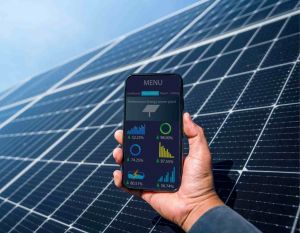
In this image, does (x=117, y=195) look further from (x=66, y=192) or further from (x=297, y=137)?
(x=297, y=137)

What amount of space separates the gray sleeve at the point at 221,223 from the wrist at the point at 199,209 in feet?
0.40

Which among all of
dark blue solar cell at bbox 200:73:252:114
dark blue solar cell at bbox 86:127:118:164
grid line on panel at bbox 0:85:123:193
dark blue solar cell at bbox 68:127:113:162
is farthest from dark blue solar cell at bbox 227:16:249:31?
dark blue solar cell at bbox 86:127:118:164

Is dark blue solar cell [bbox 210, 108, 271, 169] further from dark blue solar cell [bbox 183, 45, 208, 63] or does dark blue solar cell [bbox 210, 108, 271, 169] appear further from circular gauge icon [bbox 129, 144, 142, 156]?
dark blue solar cell [bbox 183, 45, 208, 63]

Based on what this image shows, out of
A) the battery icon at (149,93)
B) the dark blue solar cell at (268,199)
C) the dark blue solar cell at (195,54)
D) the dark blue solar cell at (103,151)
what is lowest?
the dark blue solar cell at (103,151)

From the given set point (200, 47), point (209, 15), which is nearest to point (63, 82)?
point (209, 15)

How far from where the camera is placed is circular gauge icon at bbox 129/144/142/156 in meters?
3.55

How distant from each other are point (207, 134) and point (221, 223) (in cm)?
207

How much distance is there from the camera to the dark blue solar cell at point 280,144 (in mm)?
3440

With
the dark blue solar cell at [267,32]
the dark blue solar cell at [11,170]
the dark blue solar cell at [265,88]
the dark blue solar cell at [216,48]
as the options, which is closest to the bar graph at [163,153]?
the dark blue solar cell at [265,88]

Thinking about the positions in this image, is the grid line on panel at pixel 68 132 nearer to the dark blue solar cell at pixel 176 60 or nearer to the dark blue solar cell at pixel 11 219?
the dark blue solar cell at pixel 176 60

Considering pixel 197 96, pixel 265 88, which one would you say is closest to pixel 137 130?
pixel 265 88

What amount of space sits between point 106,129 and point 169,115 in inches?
139

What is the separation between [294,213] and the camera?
2.87 m

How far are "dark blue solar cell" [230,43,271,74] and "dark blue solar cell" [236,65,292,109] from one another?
0.52 m
